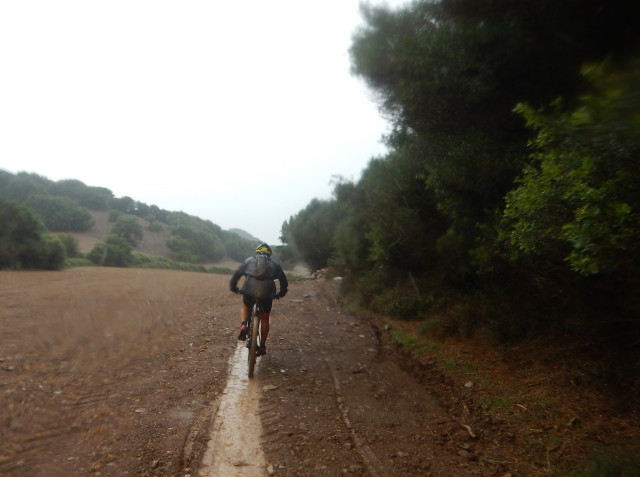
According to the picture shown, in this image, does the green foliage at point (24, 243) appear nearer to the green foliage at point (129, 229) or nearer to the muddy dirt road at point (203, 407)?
the green foliage at point (129, 229)

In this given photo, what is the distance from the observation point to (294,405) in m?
5.11

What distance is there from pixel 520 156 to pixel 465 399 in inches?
142

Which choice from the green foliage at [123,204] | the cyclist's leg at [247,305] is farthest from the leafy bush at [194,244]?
the cyclist's leg at [247,305]

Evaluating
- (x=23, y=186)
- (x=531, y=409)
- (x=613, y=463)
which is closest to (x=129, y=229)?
(x=23, y=186)

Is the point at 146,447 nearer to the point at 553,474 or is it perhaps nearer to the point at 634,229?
the point at 553,474

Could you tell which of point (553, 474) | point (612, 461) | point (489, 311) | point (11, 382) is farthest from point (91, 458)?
point (489, 311)

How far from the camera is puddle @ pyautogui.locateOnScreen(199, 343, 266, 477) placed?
3625mm

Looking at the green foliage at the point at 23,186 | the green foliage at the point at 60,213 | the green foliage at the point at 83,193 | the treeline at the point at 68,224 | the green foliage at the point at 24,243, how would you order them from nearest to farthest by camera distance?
the green foliage at the point at 23,186 → the treeline at the point at 68,224 → the green foliage at the point at 24,243 → the green foliage at the point at 60,213 → the green foliage at the point at 83,193

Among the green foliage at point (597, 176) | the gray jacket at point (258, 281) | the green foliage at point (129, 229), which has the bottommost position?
the gray jacket at point (258, 281)

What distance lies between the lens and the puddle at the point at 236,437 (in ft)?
11.9

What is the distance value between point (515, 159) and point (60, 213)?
64.7 ft

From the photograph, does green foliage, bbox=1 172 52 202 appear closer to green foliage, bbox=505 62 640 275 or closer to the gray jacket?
the gray jacket

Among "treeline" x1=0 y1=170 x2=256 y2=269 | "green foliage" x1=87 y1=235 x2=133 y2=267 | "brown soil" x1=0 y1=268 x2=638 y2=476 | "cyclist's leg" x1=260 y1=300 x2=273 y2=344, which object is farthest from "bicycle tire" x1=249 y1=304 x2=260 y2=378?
"green foliage" x1=87 y1=235 x2=133 y2=267

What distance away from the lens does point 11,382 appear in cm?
523
